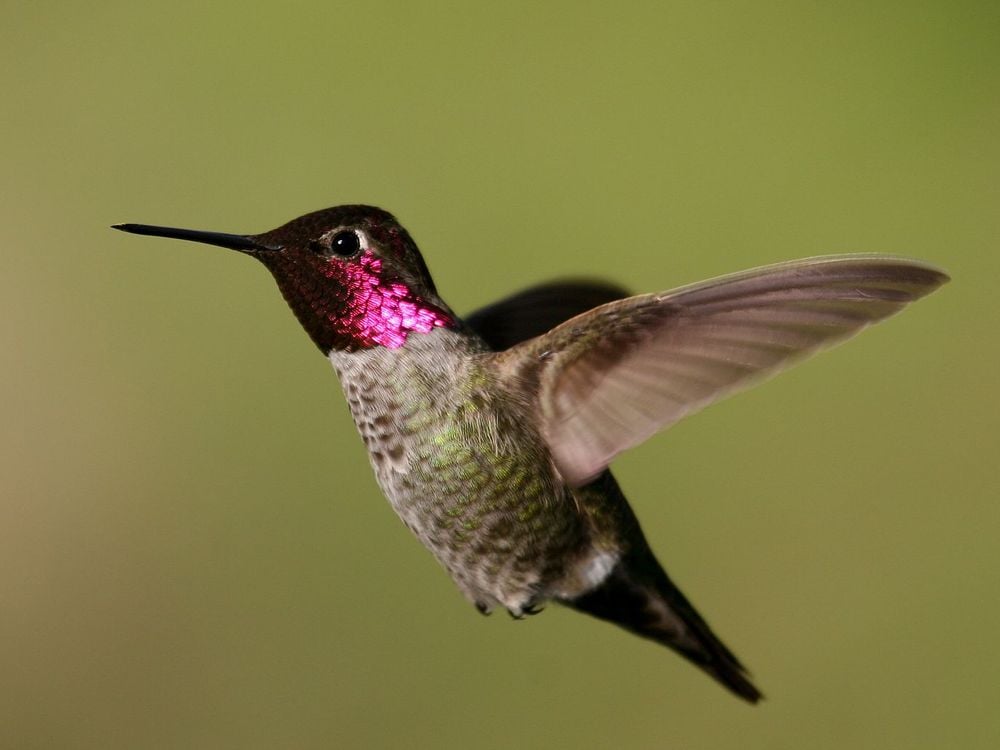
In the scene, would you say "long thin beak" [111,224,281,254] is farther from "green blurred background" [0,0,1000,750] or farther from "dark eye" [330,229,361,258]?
"green blurred background" [0,0,1000,750]

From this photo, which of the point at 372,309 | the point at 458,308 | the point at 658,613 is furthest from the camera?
the point at 458,308

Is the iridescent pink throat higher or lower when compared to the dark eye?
lower

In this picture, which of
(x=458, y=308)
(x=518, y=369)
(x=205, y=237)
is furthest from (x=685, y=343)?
(x=458, y=308)

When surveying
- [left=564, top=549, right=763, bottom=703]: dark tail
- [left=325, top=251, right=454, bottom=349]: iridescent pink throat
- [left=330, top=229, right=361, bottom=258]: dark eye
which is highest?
[left=330, top=229, right=361, bottom=258]: dark eye

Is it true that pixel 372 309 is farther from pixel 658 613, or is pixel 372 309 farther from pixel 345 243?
pixel 658 613

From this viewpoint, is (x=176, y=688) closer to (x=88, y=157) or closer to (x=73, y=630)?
(x=73, y=630)

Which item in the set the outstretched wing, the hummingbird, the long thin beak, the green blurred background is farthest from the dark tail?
the green blurred background

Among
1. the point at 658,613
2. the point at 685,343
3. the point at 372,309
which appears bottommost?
the point at 658,613
